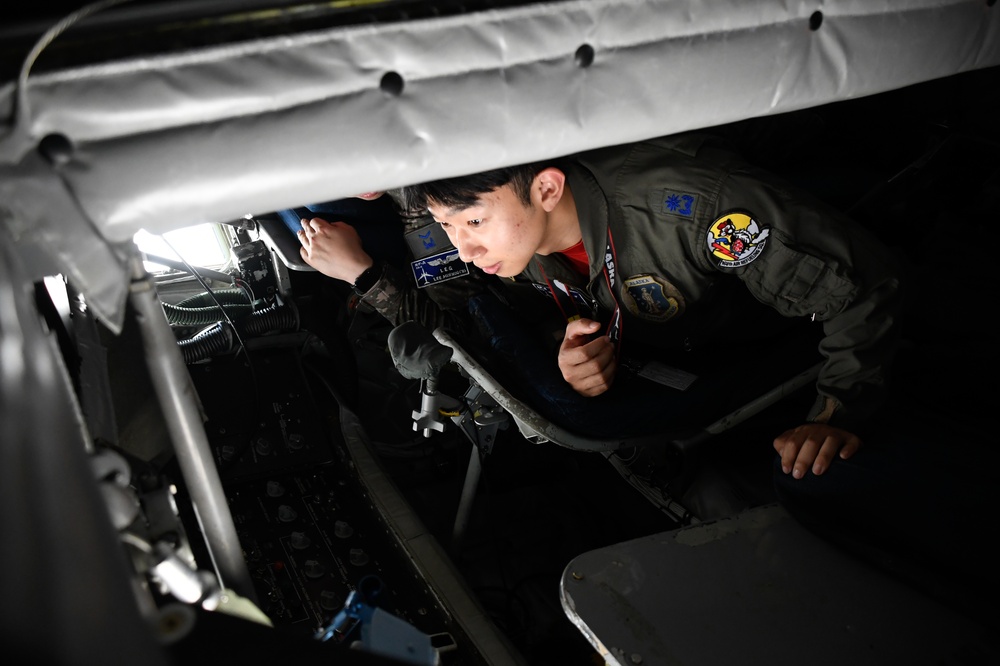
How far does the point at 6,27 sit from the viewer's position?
637mm

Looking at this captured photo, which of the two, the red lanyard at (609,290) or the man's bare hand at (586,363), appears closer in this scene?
the man's bare hand at (586,363)

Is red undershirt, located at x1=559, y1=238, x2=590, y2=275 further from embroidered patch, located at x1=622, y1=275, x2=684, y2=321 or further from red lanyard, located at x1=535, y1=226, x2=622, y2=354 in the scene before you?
embroidered patch, located at x1=622, y1=275, x2=684, y2=321

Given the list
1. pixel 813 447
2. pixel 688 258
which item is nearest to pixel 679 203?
pixel 688 258

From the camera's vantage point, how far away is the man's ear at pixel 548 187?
1773 mm

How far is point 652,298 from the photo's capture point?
184 cm

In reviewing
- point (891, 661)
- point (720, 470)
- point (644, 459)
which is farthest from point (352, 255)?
point (891, 661)

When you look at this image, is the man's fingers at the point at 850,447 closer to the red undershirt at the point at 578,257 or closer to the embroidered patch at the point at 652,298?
the embroidered patch at the point at 652,298

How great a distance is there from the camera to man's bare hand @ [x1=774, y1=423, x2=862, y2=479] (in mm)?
1365

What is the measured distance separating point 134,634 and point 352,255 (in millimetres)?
1756

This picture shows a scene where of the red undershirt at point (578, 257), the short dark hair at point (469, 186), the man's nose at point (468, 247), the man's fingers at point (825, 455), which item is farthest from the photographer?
the red undershirt at point (578, 257)

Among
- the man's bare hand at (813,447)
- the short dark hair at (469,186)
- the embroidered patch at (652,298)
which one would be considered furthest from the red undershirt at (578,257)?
the man's bare hand at (813,447)

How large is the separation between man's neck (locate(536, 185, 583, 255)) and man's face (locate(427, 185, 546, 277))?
51mm

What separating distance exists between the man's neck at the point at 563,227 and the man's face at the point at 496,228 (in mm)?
51

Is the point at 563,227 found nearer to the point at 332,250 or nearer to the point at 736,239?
the point at 736,239
